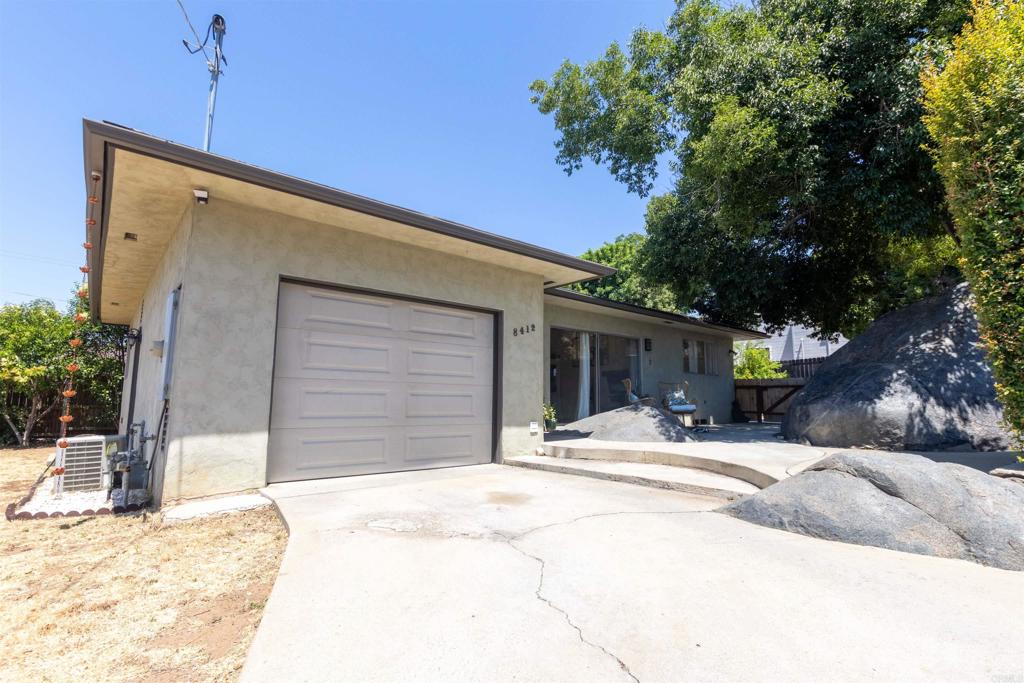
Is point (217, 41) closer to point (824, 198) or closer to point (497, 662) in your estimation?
point (497, 662)

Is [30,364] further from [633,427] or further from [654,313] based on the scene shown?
[654,313]

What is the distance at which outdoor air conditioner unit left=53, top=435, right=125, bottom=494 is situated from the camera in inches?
215

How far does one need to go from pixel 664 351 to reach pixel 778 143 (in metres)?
6.09

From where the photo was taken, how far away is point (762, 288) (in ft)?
35.5

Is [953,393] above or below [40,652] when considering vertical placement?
above

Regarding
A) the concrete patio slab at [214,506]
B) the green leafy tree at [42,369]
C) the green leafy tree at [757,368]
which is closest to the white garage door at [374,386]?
the concrete patio slab at [214,506]

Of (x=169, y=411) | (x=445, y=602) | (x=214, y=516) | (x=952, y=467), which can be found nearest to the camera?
(x=445, y=602)

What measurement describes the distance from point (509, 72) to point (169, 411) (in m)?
10.2

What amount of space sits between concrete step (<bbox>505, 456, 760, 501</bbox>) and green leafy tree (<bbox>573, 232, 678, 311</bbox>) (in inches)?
461

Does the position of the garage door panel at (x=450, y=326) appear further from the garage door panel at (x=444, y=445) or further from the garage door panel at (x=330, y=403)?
the garage door panel at (x=444, y=445)

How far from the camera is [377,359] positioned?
5.99 meters

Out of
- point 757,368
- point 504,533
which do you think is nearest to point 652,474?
point 504,533

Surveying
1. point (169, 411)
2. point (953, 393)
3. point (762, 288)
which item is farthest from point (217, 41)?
point (953, 393)

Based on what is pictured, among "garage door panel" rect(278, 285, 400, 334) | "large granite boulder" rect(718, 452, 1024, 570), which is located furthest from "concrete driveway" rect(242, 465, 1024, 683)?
"garage door panel" rect(278, 285, 400, 334)
